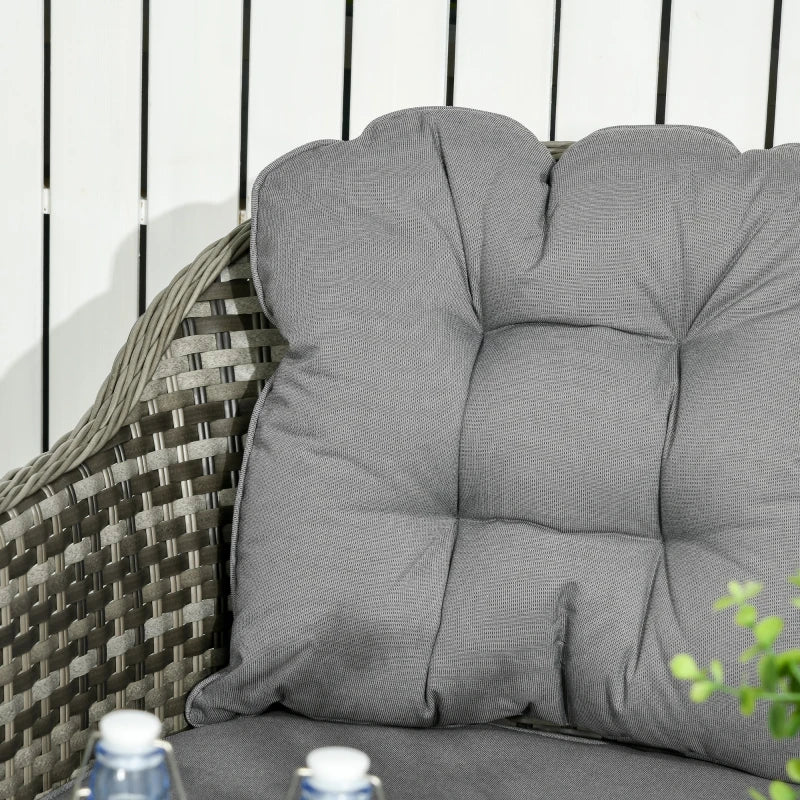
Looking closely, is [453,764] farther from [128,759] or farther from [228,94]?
[228,94]

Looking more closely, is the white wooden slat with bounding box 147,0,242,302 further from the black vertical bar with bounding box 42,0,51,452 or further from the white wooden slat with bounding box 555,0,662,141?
the white wooden slat with bounding box 555,0,662,141

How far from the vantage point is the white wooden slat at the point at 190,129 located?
1335 millimetres

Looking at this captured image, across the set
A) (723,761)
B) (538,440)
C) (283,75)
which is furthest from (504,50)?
(723,761)

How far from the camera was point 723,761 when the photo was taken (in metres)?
0.84

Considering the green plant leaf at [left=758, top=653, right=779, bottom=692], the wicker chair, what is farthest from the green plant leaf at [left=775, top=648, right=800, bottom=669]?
the wicker chair

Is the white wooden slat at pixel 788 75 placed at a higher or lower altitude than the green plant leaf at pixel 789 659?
higher

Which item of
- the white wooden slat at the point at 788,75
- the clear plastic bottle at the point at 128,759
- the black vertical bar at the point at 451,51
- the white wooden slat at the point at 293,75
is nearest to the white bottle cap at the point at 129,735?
the clear plastic bottle at the point at 128,759

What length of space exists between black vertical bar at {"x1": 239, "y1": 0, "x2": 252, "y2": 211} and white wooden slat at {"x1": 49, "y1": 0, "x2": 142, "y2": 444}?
0.47 feet

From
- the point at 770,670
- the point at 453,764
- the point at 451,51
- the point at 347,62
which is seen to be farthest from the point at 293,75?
the point at 770,670

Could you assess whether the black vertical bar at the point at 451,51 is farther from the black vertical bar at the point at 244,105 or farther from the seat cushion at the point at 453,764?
the seat cushion at the point at 453,764

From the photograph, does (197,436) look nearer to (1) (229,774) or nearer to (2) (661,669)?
(1) (229,774)

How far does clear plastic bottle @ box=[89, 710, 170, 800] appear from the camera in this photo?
0.52 meters

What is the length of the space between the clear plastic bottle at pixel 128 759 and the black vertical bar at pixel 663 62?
1071mm

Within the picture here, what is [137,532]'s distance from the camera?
0.99m
